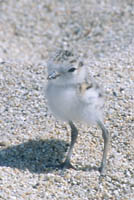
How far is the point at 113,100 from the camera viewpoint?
479 centimetres

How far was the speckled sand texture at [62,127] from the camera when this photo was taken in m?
3.82

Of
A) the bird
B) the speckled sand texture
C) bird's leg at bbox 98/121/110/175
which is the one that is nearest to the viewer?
the bird

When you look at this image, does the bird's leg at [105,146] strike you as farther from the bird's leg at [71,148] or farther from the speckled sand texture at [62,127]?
the bird's leg at [71,148]

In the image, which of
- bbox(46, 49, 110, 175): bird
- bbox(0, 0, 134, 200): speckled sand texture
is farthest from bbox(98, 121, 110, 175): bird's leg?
bbox(46, 49, 110, 175): bird

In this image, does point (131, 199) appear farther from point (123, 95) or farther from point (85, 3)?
point (85, 3)

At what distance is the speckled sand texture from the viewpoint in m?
3.82

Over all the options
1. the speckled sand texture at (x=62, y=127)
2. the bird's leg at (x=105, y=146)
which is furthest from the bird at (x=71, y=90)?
the speckled sand texture at (x=62, y=127)

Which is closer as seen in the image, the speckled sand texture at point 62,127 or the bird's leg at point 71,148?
the speckled sand texture at point 62,127

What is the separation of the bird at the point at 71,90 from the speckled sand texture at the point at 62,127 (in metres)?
0.51

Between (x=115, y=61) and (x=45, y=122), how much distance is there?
5.01ft

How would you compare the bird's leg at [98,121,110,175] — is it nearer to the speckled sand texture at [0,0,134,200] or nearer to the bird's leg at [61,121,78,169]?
the speckled sand texture at [0,0,134,200]

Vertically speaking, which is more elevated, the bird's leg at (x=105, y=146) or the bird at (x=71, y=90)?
the bird at (x=71, y=90)

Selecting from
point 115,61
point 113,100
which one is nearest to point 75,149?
point 113,100

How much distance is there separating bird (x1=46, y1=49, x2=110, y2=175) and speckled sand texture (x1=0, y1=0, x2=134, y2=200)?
1.69 feet
